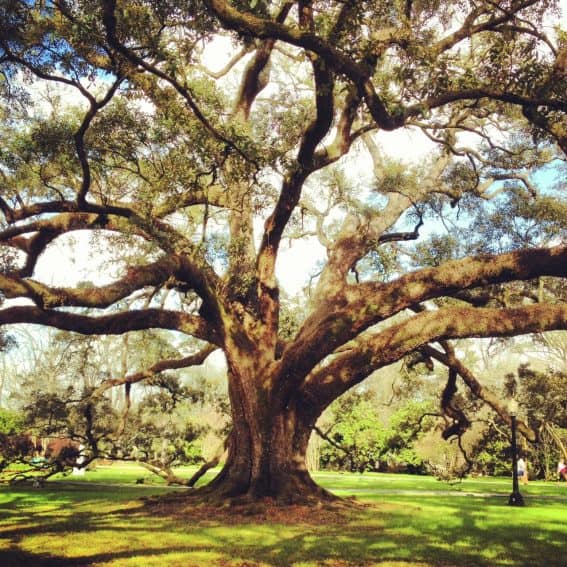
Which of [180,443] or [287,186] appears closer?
[287,186]

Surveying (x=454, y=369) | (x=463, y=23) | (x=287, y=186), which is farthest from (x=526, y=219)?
(x=287, y=186)

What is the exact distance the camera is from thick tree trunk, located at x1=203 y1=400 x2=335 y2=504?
11.4 meters

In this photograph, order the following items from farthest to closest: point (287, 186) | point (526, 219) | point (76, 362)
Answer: point (76, 362) → point (526, 219) → point (287, 186)

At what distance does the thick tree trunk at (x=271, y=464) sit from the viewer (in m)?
11.4

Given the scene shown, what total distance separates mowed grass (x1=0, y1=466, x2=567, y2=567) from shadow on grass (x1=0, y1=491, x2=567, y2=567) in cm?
1

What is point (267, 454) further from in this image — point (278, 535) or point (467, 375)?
point (467, 375)

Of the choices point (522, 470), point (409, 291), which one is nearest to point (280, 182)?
point (409, 291)

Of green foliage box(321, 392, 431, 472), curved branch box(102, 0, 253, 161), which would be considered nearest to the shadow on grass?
curved branch box(102, 0, 253, 161)

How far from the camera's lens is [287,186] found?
36.6ft

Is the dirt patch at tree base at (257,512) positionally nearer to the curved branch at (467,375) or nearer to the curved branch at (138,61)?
the curved branch at (467,375)

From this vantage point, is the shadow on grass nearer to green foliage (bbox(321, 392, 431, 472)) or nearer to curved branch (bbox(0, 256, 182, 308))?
curved branch (bbox(0, 256, 182, 308))

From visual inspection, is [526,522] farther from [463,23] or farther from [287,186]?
[463,23]

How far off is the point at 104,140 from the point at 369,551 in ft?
26.5

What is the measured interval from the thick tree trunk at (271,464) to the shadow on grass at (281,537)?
29.3 inches
